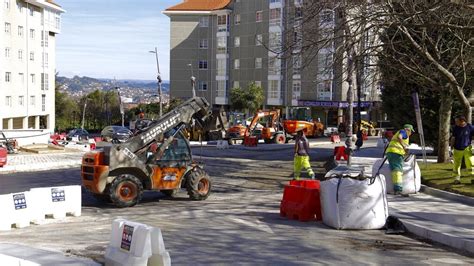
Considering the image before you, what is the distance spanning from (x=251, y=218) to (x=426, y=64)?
555 inches

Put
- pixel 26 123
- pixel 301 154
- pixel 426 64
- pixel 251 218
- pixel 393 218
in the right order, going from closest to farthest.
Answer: pixel 393 218
pixel 251 218
pixel 301 154
pixel 426 64
pixel 26 123

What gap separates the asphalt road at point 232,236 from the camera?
10.1 meters

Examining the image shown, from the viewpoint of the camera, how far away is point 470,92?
2677 cm

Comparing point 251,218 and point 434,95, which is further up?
point 434,95

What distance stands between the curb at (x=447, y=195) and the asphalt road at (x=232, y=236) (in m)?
4.12

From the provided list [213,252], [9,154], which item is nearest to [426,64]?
Result: [213,252]

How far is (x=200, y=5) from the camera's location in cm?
8350

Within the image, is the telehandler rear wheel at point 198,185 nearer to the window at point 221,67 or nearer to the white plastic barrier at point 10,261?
the white plastic barrier at point 10,261

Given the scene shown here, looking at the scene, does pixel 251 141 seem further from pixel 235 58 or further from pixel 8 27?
pixel 235 58

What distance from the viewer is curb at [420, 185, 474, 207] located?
15.6m

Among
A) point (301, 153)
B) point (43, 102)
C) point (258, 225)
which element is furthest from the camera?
point (43, 102)

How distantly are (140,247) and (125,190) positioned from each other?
301 inches

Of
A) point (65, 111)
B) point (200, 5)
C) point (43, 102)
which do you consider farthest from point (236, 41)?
point (65, 111)

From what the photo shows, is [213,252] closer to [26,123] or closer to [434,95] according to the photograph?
[434,95]
